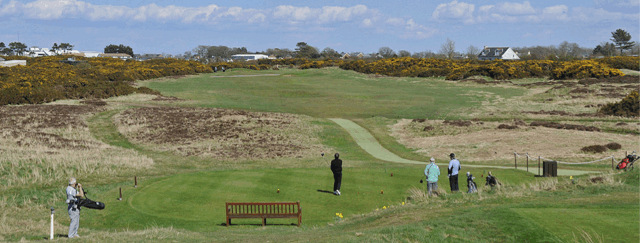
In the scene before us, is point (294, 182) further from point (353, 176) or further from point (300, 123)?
point (300, 123)

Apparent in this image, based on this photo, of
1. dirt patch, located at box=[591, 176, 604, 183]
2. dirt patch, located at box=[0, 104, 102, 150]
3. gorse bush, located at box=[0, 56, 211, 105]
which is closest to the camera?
dirt patch, located at box=[591, 176, 604, 183]

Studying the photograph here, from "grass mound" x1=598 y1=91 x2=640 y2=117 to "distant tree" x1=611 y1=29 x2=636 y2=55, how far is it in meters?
132

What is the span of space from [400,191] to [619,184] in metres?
7.99

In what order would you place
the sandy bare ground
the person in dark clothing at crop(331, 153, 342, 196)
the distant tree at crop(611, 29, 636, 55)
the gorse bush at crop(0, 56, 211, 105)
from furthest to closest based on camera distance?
the distant tree at crop(611, 29, 636, 55), the gorse bush at crop(0, 56, 211, 105), the sandy bare ground, the person in dark clothing at crop(331, 153, 342, 196)

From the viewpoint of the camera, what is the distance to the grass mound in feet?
170

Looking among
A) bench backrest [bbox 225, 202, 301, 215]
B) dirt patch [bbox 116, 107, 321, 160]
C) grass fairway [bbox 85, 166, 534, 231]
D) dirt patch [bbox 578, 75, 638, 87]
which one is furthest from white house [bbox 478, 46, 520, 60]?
bench backrest [bbox 225, 202, 301, 215]

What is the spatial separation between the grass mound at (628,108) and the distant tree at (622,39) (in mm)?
132184

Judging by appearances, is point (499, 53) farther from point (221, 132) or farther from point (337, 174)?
point (337, 174)

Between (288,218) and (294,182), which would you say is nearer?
(288,218)

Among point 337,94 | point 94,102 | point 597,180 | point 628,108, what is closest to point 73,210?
point 597,180

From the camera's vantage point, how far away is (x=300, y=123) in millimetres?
50438

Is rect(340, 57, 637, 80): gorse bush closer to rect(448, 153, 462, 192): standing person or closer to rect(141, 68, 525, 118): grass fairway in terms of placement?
rect(141, 68, 525, 118): grass fairway

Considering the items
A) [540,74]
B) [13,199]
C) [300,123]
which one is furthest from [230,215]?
[540,74]

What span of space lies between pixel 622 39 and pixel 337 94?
13302cm
